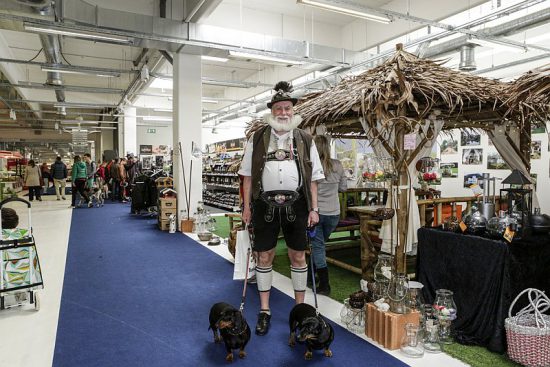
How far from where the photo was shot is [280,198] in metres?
3.01

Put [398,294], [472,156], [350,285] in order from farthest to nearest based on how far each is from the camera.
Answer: [472,156], [350,285], [398,294]

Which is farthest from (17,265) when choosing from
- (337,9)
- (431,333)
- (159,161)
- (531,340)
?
(159,161)

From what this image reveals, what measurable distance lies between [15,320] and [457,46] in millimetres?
8538

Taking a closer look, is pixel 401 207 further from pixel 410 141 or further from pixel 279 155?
pixel 279 155

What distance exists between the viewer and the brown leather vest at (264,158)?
3.13 m

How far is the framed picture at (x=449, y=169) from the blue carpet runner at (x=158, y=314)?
22.7 feet

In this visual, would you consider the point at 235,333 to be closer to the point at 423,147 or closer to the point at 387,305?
the point at 387,305

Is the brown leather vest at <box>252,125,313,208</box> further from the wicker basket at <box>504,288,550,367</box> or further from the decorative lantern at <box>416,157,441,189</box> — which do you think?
the decorative lantern at <box>416,157,441,189</box>

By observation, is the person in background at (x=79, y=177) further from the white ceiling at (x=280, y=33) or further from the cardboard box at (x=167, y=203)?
the cardboard box at (x=167, y=203)

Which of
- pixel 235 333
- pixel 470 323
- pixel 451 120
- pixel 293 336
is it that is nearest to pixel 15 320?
pixel 235 333

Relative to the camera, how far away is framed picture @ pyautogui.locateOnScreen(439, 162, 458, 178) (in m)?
9.97

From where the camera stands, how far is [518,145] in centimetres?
507

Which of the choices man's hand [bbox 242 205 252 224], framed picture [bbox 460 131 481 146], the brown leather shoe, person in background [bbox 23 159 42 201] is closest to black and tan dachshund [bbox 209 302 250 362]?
the brown leather shoe

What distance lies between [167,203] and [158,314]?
189 inches
